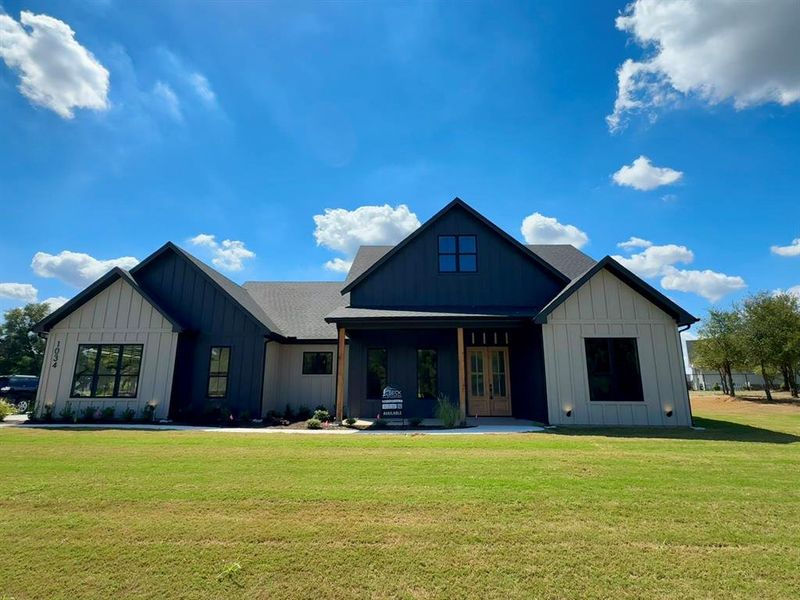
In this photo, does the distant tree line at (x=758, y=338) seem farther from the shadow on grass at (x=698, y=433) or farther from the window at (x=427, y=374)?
the window at (x=427, y=374)

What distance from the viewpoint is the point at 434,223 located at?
1506 cm

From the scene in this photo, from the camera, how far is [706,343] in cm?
3186

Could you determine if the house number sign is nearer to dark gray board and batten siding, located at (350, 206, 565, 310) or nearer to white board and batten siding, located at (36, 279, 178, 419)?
white board and batten siding, located at (36, 279, 178, 419)

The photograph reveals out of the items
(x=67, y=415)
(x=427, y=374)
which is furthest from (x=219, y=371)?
(x=427, y=374)

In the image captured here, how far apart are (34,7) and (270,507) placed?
13.4m

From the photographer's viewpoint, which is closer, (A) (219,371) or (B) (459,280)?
(A) (219,371)

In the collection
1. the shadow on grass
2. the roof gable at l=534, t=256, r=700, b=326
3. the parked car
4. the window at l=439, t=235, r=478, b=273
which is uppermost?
the window at l=439, t=235, r=478, b=273

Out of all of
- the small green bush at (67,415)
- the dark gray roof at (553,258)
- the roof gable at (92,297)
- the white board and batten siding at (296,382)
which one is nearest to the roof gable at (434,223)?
the dark gray roof at (553,258)

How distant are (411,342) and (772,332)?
1148 inches

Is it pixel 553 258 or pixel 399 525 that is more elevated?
pixel 553 258

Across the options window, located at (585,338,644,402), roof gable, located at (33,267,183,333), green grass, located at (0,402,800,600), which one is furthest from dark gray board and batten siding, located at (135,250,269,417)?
window, located at (585,338,644,402)

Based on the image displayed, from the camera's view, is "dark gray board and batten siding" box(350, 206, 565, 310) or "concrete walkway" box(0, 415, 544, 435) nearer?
"concrete walkway" box(0, 415, 544, 435)

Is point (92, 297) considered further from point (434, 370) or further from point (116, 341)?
point (434, 370)

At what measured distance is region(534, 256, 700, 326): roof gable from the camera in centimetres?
1176
